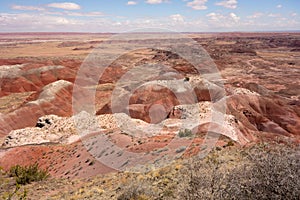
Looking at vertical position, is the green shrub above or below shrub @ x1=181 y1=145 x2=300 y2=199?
below

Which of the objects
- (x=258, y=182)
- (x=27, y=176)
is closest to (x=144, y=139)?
(x=27, y=176)

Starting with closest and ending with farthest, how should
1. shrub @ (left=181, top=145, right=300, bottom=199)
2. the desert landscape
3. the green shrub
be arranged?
shrub @ (left=181, top=145, right=300, bottom=199), the desert landscape, the green shrub

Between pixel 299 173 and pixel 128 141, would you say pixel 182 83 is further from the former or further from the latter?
pixel 299 173

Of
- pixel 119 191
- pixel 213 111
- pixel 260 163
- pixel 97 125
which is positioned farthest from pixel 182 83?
pixel 260 163

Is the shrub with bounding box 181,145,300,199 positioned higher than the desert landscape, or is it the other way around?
Result: the shrub with bounding box 181,145,300,199

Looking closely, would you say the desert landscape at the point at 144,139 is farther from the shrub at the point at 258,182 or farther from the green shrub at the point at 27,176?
the green shrub at the point at 27,176

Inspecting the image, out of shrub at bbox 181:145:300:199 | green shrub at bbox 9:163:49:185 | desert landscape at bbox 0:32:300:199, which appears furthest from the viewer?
green shrub at bbox 9:163:49:185

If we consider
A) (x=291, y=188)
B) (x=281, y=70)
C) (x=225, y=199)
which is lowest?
(x=281, y=70)

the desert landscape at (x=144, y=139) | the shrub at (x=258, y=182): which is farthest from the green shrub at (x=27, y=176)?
the shrub at (x=258, y=182)

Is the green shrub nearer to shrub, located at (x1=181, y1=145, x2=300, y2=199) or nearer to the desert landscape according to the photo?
the desert landscape

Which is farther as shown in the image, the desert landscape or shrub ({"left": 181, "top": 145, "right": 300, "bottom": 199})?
the desert landscape

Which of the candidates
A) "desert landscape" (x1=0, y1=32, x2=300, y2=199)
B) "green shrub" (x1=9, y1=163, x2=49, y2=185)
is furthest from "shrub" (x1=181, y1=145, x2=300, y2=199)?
"green shrub" (x1=9, y1=163, x2=49, y2=185)
